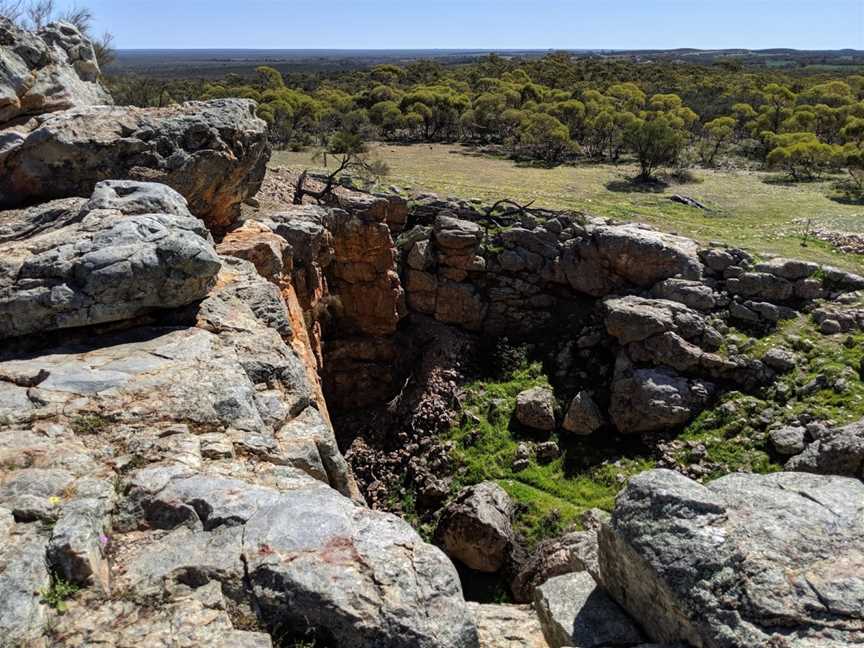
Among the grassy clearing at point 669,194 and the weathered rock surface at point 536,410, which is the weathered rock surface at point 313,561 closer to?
the weathered rock surface at point 536,410

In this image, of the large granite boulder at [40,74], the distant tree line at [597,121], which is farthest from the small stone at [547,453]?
the distant tree line at [597,121]

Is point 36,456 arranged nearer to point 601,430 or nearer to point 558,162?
point 601,430

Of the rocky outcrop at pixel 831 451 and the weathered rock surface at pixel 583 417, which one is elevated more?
the rocky outcrop at pixel 831 451

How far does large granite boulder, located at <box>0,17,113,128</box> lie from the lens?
15.3 metres

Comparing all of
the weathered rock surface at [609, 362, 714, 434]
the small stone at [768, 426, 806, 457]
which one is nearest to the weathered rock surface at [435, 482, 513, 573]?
the weathered rock surface at [609, 362, 714, 434]

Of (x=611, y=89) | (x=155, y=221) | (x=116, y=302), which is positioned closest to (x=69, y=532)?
(x=116, y=302)

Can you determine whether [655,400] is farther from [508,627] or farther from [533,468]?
[508,627]

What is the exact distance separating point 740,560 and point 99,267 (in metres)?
9.81

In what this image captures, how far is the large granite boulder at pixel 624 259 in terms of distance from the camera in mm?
24906

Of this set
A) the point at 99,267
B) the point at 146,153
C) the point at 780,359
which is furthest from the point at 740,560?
the point at 780,359

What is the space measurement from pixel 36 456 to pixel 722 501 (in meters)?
8.23

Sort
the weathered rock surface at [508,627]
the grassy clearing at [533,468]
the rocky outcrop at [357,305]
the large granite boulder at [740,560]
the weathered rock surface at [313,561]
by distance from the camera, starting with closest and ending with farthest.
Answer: the weathered rock surface at [313,561]
the large granite boulder at [740,560]
the weathered rock surface at [508,627]
the grassy clearing at [533,468]
the rocky outcrop at [357,305]

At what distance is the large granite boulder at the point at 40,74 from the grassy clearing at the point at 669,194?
14864 millimetres

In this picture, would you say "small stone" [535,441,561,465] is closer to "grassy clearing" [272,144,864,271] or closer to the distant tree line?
"grassy clearing" [272,144,864,271]
